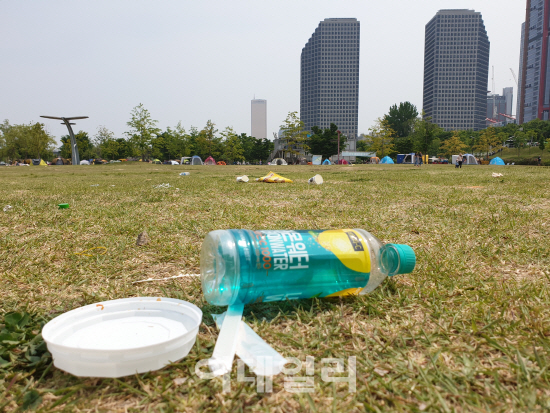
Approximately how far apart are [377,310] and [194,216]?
8.53ft

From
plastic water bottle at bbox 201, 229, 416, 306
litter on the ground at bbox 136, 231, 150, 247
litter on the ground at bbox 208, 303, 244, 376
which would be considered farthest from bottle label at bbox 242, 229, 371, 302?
litter on the ground at bbox 136, 231, 150, 247

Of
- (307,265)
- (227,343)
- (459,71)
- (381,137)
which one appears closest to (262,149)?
(381,137)

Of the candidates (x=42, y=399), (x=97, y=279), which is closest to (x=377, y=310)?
(x=42, y=399)

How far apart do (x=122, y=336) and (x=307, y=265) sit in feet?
2.47

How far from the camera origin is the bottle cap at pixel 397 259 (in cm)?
170

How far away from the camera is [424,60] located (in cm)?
A: 17575

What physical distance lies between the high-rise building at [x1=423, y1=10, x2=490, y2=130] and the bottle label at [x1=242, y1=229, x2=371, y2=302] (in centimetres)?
16942

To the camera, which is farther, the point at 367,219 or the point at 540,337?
the point at 367,219

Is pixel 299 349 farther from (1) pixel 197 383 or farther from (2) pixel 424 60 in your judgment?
(2) pixel 424 60

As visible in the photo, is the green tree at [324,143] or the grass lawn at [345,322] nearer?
the grass lawn at [345,322]

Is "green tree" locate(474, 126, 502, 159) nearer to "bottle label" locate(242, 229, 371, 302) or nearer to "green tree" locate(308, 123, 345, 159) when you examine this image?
"green tree" locate(308, 123, 345, 159)

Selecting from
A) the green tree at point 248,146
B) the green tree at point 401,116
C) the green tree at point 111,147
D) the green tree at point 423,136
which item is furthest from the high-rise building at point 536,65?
the green tree at point 111,147

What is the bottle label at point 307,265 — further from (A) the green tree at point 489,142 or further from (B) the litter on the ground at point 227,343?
(A) the green tree at point 489,142

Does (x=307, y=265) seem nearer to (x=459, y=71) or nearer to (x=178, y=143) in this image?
(x=178, y=143)
